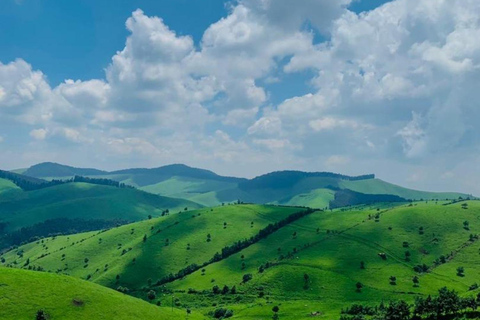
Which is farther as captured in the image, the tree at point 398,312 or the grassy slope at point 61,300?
the tree at point 398,312

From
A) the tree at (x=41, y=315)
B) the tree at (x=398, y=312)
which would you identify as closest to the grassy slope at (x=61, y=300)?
the tree at (x=41, y=315)

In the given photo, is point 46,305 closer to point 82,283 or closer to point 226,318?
point 82,283

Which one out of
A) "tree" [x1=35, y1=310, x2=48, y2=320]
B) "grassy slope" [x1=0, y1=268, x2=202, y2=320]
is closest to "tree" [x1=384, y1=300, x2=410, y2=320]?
"grassy slope" [x1=0, y1=268, x2=202, y2=320]

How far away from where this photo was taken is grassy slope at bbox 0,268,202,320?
154250 mm

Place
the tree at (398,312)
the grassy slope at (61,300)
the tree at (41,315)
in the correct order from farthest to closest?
the tree at (398,312) < the grassy slope at (61,300) < the tree at (41,315)

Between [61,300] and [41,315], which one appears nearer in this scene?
[41,315]

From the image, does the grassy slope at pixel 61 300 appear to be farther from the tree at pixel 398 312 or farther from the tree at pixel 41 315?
the tree at pixel 398 312

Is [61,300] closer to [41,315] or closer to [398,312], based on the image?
[41,315]

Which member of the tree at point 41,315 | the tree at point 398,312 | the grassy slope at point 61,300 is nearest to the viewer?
the tree at point 41,315

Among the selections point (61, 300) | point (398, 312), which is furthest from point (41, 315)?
point (398, 312)

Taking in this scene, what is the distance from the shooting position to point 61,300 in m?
163

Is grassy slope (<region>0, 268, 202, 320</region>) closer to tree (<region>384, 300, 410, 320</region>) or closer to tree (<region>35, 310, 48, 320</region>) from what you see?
tree (<region>35, 310, 48, 320</region>)

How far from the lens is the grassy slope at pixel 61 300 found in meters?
154

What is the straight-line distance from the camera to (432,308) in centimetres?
15612
